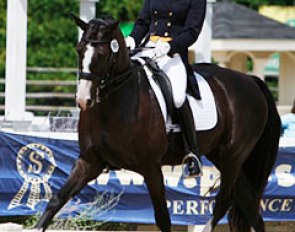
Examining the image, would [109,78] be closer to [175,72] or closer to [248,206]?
[175,72]

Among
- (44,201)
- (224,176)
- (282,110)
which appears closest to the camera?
(224,176)

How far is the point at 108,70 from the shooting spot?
24.7ft

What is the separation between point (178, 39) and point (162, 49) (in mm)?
205

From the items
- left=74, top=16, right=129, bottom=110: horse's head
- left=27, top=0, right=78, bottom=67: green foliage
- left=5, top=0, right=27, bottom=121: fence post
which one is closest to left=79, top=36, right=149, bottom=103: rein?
left=74, top=16, right=129, bottom=110: horse's head

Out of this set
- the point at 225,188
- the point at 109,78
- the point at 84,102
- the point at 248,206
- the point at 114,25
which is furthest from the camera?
the point at 248,206

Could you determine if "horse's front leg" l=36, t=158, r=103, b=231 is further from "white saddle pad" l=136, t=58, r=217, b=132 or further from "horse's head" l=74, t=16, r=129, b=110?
"white saddle pad" l=136, t=58, r=217, b=132

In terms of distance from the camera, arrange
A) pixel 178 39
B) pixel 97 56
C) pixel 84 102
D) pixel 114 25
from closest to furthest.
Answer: pixel 84 102
pixel 97 56
pixel 114 25
pixel 178 39

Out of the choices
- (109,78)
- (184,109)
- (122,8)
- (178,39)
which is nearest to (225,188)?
(184,109)

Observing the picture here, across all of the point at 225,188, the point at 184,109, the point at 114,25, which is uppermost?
the point at 114,25

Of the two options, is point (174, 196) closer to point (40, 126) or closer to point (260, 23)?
point (40, 126)

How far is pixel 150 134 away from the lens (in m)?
7.87

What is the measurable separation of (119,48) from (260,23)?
1944 cm

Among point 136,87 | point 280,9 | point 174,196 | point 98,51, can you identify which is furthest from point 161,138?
point 280,9

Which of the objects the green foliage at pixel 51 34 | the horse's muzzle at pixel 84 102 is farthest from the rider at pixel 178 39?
the green foliage at pixel 51 34
